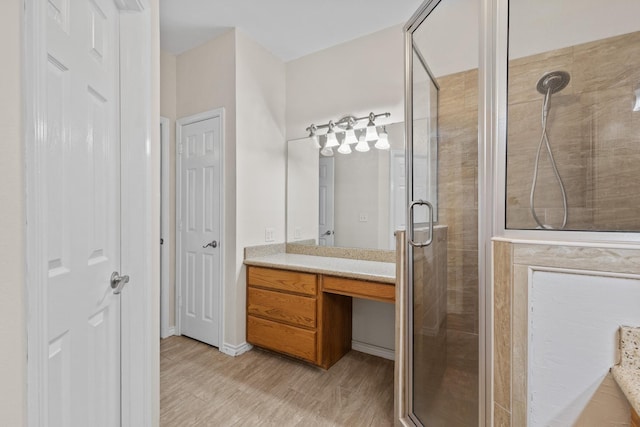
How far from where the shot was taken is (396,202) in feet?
7.59

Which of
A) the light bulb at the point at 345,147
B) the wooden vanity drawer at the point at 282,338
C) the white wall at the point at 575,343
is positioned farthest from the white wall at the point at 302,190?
the white wall at the point at 575,343

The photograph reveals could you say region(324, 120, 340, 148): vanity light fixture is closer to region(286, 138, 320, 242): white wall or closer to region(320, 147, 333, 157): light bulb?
region(320, 147, 333, 157): light bulb

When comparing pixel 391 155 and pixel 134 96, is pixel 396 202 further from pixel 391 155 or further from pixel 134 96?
pixel 134 96

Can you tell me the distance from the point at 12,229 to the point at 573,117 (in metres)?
1.82

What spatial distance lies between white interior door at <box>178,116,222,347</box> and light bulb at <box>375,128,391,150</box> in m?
1.33

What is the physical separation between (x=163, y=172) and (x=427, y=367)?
8.54 feet

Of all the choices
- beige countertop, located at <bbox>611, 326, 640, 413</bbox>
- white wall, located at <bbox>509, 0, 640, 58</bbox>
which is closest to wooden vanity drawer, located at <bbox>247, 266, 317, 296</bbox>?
beige countertop, located at <bbox>611, 326, 640, 413</bbox>

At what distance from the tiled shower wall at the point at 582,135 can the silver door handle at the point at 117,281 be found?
149cm

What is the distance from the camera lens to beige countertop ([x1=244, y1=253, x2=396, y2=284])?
1.93 meters

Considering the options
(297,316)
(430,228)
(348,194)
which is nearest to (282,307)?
(297,316)

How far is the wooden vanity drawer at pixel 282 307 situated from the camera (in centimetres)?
216

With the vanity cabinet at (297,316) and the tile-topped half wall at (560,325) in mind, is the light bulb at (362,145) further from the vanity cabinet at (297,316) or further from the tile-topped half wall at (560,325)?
the tile-topped half wall at (560,325)

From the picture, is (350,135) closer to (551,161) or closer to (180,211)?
(551,161)

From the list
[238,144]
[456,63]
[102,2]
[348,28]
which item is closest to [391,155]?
[456,63]
